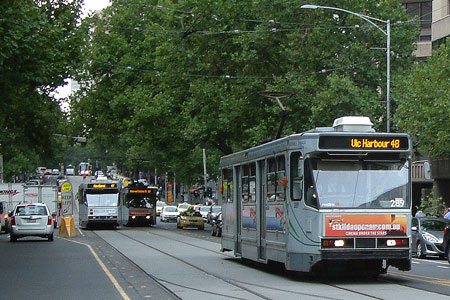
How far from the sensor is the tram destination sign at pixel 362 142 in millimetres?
17047

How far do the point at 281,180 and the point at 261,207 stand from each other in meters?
1.97

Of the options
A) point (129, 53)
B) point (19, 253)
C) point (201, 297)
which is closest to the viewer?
point (201, 297)

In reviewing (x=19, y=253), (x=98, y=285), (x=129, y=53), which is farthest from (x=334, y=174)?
(x=129, y=53)

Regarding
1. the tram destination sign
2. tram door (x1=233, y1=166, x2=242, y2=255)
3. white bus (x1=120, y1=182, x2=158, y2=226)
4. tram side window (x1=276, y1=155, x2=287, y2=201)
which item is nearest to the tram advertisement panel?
the tram destination sign

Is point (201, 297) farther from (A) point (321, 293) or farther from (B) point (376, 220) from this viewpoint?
(B) point (376, 220)

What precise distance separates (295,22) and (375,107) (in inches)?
242

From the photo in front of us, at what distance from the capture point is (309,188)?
17078 millimetres

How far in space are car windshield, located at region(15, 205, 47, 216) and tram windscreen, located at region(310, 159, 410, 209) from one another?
21.8m

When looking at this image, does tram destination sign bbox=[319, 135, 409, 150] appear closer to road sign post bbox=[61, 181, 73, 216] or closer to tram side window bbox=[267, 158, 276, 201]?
tram side window bbox=[267, 158, 276, 201]

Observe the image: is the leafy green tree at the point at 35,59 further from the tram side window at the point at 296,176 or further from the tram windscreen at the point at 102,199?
the tram windscreen at the point at 102,199

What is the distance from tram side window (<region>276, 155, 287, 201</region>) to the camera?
18.0 m

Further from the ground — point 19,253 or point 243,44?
point 243,44

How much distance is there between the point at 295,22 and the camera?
135 ft

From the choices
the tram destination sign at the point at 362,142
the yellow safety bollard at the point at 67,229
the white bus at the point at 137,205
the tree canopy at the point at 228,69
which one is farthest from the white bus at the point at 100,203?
the tram destination sign at the point at 362,142
